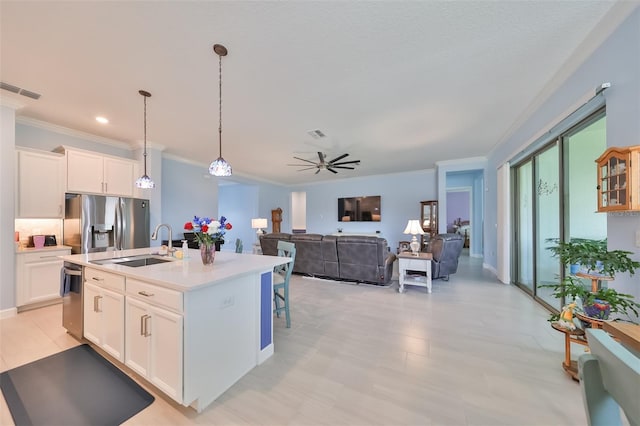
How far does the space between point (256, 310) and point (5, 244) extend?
3559mm

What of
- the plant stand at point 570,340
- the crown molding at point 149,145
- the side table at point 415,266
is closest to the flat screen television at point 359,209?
the side table at point 415,266

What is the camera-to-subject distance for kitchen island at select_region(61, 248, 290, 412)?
1499mm

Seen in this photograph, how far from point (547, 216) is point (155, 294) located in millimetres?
4641

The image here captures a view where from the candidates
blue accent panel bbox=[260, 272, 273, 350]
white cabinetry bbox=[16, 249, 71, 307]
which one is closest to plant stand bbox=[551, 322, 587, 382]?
blue accent panel bbox=[260, 272, 273, 350]

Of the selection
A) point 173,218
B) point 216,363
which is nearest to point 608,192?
point 216,363

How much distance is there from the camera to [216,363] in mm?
1668

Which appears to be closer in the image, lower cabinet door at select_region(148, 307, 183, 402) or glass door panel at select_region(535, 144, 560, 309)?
lower cabinet door at select_region(148, 307, 183, 402)

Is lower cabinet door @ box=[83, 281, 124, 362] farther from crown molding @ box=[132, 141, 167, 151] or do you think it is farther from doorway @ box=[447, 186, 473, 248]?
doorway @ box=[447, 186, 473, 248]

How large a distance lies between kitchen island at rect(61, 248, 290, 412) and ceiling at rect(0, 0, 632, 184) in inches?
74.7

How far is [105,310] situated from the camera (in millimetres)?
2002

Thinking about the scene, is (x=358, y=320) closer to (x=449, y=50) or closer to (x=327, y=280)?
(x=327, y=280)

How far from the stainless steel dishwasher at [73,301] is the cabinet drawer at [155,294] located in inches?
40.8

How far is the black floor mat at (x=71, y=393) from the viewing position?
5.00ft

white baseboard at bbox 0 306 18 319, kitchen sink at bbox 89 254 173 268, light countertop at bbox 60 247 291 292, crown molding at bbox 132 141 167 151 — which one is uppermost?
crown molding at bbox 132 141 167 151
